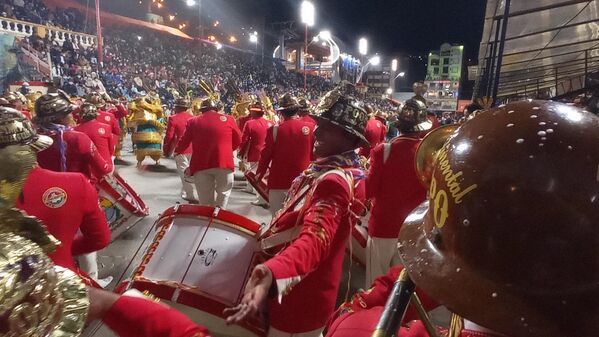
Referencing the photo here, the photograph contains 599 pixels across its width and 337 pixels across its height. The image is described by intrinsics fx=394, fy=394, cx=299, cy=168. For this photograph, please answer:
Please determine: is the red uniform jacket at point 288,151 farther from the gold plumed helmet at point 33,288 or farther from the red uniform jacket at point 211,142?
the gold plumed helmet at point 33,288

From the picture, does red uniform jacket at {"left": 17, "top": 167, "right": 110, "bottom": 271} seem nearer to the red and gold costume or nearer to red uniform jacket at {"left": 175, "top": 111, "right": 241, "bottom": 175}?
the red and gold costume

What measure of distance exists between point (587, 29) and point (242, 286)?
6.10 meters

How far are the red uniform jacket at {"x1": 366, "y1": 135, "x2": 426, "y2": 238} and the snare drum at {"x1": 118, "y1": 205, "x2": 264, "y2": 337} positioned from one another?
1.74 m

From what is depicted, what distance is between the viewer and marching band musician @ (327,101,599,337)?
0.74 meters

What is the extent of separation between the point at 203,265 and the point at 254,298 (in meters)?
1.34

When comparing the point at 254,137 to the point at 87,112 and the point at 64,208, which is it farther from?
the point at 64,208

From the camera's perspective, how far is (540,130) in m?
0.79

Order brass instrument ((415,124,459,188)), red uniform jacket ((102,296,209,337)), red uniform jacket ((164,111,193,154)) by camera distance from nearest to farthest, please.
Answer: red uniform jacket ((102,296,209,337)), brass instrument ((415,124,459,188)), red uniform jacket ((164,111,193,154))

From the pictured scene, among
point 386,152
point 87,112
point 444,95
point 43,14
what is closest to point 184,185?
point 87,112

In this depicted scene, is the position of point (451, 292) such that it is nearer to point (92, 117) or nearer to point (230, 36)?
point (92, 117)

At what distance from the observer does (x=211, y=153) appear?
6.18m

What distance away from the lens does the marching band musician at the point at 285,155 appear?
5.56 m

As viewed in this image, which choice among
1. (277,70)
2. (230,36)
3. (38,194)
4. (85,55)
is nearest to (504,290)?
(38,194)

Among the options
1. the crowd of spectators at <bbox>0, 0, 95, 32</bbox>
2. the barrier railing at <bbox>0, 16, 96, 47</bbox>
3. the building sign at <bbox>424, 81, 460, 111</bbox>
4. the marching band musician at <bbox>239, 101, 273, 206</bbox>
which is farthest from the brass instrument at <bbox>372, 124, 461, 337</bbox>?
the building sign at <bbox>424, 81, 460, 111</bbox>
